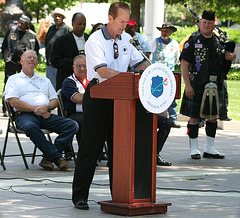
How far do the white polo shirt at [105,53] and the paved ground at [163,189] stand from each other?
4.31ft

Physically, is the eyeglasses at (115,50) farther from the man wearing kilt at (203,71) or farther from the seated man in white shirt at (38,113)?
the man wearing kilt at (203,71)

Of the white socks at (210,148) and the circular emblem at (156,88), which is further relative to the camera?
the white socks at (210,148)

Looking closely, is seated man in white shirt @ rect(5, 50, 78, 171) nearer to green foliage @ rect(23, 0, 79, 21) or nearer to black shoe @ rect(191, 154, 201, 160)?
black shoe @ rect(191, 154, 201, 160)

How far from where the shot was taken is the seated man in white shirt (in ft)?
28.6

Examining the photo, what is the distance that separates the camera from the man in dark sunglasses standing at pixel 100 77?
6.21 meters

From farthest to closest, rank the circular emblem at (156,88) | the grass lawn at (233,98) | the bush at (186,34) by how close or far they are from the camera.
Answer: the bush at (186,34) < the grass lawn at (233,98) < the circular emblem at (156,88)

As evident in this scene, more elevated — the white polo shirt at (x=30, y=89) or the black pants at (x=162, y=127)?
the white polo shirt at (x=30, y=89)

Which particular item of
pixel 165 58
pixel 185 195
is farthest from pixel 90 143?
pixel 165 58

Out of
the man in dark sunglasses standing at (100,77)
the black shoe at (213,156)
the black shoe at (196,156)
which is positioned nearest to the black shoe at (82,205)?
the man in dark sunglasses standing at (100,77)

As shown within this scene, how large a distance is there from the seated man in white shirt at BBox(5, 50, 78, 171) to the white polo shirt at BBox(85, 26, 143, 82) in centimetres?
249

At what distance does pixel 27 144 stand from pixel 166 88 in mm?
5282

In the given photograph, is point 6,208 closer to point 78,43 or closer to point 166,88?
point 166,88

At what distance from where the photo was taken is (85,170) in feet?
21.0

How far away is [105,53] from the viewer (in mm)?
6266
